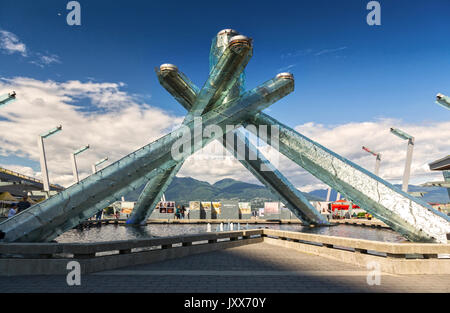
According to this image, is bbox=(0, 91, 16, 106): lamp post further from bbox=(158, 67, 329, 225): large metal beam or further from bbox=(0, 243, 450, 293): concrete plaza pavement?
bbox=(0, 243, 450, 293): concrete plaza pavement

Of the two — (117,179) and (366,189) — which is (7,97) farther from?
(366,189)

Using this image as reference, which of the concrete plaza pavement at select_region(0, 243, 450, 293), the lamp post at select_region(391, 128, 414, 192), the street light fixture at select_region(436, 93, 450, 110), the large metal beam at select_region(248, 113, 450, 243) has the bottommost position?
the concrete plaza pavement at select_region(0, 243, 450, 293)

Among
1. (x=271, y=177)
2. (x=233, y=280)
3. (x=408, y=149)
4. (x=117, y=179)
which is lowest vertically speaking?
(x=233, y=280)

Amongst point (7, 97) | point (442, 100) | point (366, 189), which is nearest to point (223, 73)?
point (366, 189)

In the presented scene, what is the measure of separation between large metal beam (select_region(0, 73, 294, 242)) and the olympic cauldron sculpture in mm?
37

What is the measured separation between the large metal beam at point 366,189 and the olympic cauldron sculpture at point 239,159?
4cm

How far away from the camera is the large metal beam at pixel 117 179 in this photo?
38.2 feet

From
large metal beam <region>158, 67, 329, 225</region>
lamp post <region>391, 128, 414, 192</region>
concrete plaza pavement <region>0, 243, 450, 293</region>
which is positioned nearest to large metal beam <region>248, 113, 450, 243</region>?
large metal beam <region>158, 67, 329, 225</region>

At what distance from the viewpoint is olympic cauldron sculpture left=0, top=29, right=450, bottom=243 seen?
12.4 m

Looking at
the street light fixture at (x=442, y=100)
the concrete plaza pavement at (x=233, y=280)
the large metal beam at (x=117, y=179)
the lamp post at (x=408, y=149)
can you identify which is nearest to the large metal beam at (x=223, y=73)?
the large metal beam at (x=117, y=179)

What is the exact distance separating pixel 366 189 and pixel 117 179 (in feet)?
44.7

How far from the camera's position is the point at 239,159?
25.2m
